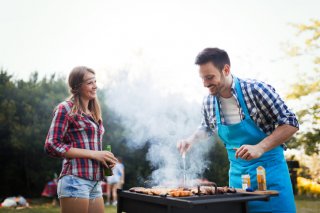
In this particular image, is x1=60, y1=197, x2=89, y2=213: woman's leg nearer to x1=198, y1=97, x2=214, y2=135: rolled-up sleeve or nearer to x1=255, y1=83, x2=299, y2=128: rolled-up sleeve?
x1=198, y1=97, x2=214, y2=135: rolled-up sleeve

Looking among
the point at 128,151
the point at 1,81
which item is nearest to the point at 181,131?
the point at 128,151

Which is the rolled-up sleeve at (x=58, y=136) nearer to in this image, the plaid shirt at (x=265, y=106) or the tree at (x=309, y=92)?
the plaid shirt at (x=265, y=106)

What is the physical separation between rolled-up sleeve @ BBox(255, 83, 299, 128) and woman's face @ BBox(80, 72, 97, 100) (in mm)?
1242

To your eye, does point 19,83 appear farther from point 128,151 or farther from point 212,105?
point 212,105

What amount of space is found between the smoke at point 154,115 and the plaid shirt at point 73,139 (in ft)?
21.8

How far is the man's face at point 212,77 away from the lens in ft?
8.79

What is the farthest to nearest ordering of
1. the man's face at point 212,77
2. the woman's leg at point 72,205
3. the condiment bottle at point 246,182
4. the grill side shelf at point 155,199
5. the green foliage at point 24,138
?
the green foliage at point 24,138
the man's face at point 212,77
the condiment bottle at point 246,182
the woman's leg at point 72,205
the grill side shelf at point 155,199

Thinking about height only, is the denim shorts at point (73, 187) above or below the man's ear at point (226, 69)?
below

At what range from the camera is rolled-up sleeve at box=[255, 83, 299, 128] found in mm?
2480

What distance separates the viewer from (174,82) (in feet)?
41.3

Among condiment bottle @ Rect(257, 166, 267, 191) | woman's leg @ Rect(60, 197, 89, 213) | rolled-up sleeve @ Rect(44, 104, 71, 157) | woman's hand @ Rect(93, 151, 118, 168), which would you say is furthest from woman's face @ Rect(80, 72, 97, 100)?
condiment bottle @ Rect(257, 166, 267, 191)

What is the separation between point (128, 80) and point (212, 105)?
28.9 feet

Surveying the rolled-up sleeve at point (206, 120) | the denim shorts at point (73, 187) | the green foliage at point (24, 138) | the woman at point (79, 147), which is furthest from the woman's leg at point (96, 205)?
the green foliage at point (24, 138)

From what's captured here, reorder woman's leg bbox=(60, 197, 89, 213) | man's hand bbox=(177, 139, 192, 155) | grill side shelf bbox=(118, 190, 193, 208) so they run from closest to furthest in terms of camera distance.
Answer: grill side shelf bbox=(118, 190, 193, 208)
woman's leg bbox=(60, 197, 89, 213)
man's hand bbox=(177, 139, 192, 155)
